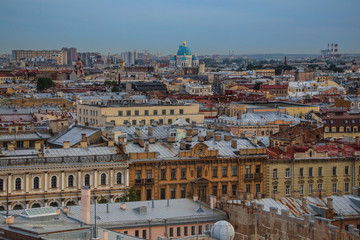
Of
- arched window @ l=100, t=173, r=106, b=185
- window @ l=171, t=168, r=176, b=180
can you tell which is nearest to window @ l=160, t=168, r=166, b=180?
window @ l=171, t=168, r=176, b=180

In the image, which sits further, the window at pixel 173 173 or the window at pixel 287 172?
the window at pixel 287 172

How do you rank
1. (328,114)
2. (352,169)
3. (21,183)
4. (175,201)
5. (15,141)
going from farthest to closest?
1. (328,114)
2. (15,141)
3. (352,169)
4. (21,183)
5. (175,201)

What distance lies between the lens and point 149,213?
37031mm

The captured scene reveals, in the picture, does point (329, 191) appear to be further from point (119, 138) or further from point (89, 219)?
point (89, 219)

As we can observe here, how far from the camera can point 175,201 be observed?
130 ft

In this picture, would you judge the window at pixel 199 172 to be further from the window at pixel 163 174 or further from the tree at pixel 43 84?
the tree at pixel 43 84

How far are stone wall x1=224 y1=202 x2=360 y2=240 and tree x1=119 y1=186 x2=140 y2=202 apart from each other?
9004 mm

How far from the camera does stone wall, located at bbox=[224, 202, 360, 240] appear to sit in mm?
29547

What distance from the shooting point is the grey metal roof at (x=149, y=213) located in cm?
3544

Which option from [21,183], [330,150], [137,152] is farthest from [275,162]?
[21,183]

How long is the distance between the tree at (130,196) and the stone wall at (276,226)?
900 centimetres

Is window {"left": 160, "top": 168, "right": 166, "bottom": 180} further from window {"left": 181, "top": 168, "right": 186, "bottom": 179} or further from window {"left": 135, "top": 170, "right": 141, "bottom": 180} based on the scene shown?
window {"left": 135, "top": 170, "right": 141, "bottom": 180}

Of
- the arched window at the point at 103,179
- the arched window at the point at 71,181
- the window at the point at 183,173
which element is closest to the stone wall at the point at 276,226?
the arched window at the point at 103,179

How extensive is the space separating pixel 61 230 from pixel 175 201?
13010 mm
